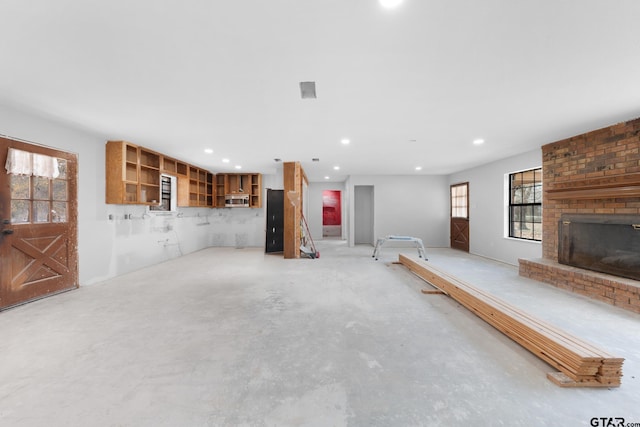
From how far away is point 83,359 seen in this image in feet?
6.57

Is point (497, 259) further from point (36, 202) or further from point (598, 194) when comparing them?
point (36, 202)

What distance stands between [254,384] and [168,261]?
17.8 ft

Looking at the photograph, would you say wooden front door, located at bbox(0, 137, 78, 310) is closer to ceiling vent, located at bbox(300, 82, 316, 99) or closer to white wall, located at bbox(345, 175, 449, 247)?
ceiling vent, located at bbox(300, 82, 316, 99)

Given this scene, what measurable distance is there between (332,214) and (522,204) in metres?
7.37

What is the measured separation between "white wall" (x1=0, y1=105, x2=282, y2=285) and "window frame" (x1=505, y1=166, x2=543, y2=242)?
8120 mm

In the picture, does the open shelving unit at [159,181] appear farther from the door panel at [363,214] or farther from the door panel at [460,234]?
the door panel at [460,234]

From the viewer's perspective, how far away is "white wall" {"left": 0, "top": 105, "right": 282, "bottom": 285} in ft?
11.2

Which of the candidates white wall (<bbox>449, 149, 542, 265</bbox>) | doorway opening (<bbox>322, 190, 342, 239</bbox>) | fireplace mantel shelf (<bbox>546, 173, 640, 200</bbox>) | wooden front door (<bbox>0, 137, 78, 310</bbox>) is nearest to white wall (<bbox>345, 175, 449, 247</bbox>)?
white wall (<bbox>449, 149, 542, 265</bbox>)

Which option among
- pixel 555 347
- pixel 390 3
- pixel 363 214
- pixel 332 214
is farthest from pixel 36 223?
pixel 332 214

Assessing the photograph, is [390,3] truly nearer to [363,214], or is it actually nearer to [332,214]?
[363,214]

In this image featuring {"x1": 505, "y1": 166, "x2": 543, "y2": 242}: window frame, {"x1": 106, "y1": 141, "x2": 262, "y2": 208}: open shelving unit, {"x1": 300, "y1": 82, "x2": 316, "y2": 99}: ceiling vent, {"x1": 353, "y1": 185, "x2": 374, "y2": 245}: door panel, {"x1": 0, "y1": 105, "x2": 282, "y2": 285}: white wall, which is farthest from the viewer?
{"x1": 353, "y1": 185, "x2": 374, "y2": 245}: door panel

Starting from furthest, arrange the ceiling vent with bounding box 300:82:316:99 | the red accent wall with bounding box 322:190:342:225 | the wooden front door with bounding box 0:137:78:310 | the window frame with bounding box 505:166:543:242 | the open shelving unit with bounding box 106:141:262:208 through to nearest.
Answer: the red accent wall with bounding box 322:190:342:225, the window frame with bounding box 505:166:543:242, the open shelving unit with bounding box 106:141:262:208, the wooden front door with bounding box 0:137:78:310, the ceiling vent with bounding box 300:82:316:99

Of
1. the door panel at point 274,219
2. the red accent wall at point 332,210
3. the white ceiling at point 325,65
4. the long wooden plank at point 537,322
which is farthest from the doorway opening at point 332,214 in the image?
the long wooden plank at point 537,322

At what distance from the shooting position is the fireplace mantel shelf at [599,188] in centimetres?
323
